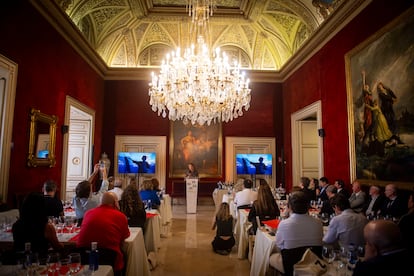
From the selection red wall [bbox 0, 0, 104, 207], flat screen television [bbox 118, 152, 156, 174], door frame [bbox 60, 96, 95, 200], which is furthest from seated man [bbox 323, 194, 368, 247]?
flat screen television [bbox 118, 152, 156, 174]

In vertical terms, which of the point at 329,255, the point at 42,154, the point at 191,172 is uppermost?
the point at 42,154

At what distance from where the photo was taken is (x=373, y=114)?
557 cm

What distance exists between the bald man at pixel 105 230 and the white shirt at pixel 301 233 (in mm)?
1733

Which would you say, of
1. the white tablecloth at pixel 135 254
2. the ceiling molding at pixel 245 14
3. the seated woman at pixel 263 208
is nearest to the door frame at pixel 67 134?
the ceiling molding at pixel 245 14

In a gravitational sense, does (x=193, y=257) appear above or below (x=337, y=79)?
below

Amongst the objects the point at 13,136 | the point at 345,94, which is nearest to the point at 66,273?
the point at 13,136

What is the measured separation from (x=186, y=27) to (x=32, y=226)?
9436 millimetres

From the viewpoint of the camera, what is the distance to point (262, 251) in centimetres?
365

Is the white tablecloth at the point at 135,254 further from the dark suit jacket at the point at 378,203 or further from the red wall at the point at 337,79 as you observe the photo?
the red wall at the point at 337,79

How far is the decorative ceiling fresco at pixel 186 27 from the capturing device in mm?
8305

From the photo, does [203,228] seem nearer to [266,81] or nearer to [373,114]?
[373,114]

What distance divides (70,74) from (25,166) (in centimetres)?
331

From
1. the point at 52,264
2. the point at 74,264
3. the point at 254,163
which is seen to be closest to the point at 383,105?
the point at 74,264

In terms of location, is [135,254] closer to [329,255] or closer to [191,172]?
[329,255]
